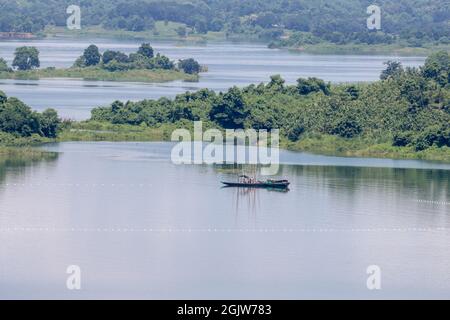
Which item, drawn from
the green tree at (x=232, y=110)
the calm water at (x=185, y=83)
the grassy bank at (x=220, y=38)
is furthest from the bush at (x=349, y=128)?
the grassy bank at (x=220, y=38)

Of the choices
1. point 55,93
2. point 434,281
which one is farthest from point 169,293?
point 55,93

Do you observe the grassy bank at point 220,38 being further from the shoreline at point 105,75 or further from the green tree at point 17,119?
the green tree at point 17,119

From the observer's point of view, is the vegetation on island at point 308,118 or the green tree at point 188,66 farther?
the green tree at point 188,66

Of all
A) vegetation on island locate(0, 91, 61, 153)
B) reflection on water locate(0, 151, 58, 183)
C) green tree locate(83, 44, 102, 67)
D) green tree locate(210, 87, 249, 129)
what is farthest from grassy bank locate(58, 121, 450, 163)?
green tree locate(83, 44, 102, 67)

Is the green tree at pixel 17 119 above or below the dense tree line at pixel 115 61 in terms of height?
below

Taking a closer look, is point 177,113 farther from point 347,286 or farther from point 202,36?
point 202,36

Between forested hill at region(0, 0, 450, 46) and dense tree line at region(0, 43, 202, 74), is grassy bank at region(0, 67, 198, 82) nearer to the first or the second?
dense tree line at region(0, 43, 202, 74)
